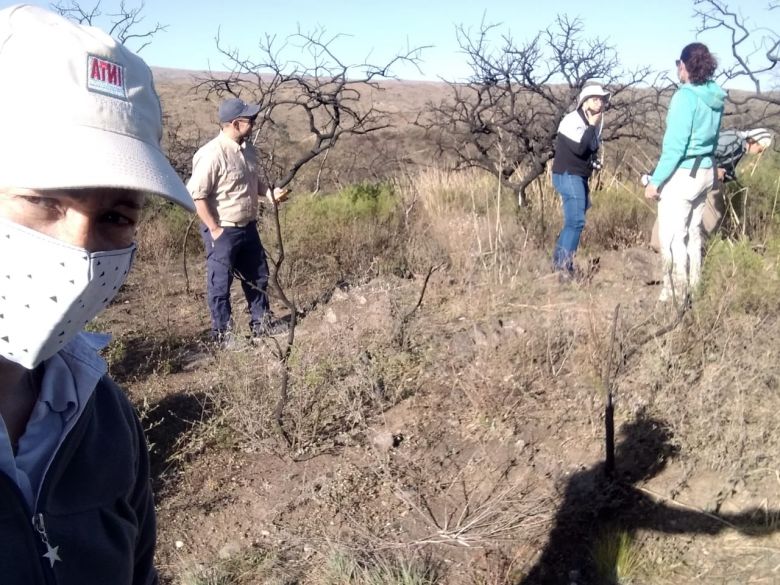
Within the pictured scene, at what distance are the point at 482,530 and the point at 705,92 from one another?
3.25 metres

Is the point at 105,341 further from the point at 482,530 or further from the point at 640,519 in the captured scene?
the point at 640,519

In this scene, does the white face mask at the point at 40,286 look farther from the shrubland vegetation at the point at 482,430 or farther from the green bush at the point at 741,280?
the green bush at the point at 741,280

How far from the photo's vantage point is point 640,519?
3.09 metres

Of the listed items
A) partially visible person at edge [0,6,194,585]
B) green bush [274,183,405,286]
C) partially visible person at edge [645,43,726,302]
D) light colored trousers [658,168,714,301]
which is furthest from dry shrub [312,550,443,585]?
green bush [274,183,405,286]

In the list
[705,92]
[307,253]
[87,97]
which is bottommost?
[307,253]

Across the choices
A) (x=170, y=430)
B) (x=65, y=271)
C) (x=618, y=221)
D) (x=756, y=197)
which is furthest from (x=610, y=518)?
(x=618, y=221)

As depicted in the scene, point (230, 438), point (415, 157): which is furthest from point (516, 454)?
point (415, 157)

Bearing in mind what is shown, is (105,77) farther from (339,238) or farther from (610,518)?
(339,238)

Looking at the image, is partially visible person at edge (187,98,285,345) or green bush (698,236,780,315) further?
partially visible person at edge (187,98,285,345)

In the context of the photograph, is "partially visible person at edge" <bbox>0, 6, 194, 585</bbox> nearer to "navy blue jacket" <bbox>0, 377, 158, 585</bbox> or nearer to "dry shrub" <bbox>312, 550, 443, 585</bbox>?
"navy blue jacket" <bbox>0, 377, 158, 585</bbox>

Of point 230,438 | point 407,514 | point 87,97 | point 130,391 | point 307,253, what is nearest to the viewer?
point 87,97

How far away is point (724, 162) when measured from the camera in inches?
215

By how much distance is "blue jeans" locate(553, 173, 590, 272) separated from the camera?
5.75m

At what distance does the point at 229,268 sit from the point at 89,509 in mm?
3669
